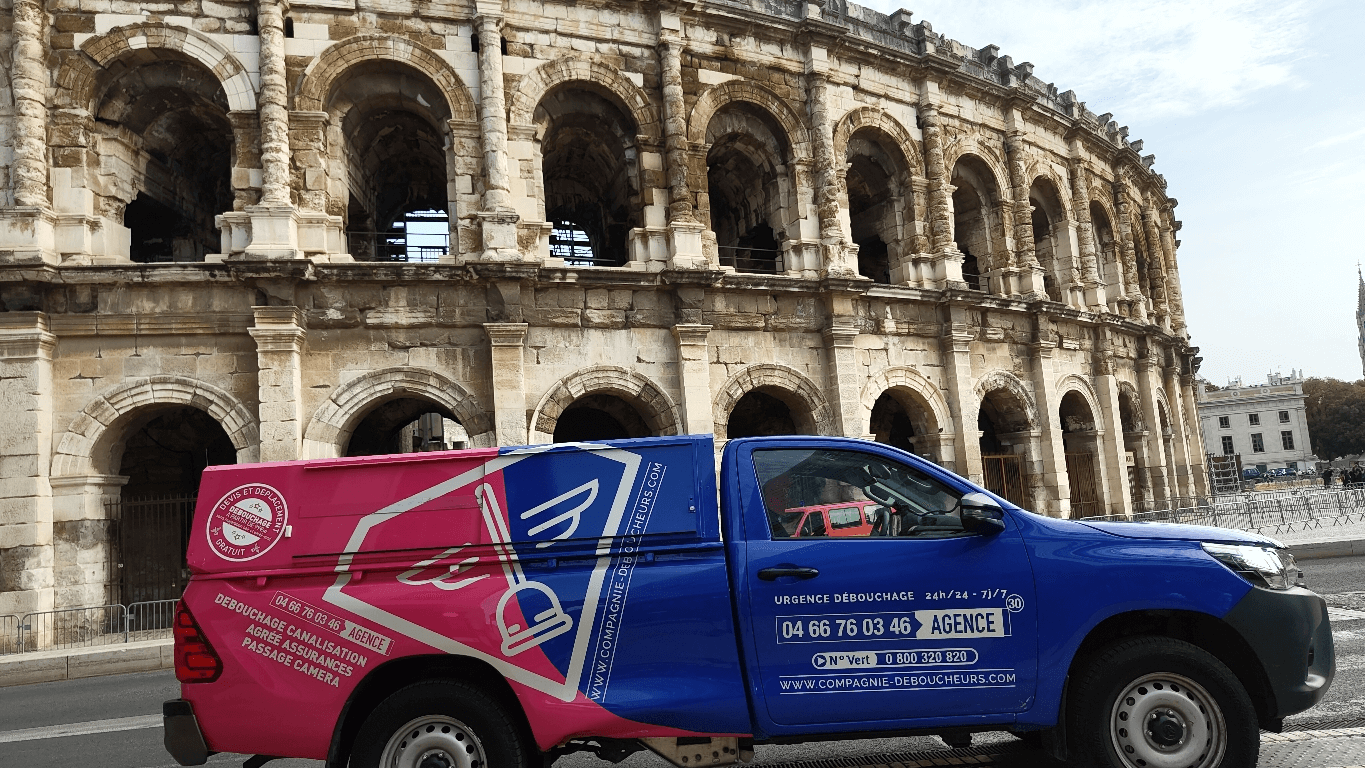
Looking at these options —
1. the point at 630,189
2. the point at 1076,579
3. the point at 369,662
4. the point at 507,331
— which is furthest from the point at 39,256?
the point at 1076,579

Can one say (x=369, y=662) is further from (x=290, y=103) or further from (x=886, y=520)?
(x=290, y=103)

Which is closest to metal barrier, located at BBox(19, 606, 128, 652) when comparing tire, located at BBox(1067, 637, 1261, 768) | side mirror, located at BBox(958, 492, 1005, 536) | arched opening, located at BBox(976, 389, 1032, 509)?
side mirror, located at BBox(958, 492, 1005, 536)

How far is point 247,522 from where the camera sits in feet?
12.4

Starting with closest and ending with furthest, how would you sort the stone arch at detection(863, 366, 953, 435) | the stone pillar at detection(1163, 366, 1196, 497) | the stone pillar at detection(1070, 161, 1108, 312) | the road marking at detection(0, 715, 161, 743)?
the road marking at detection(0, 715, 161, 743)
the stone arch at detection(863, 366, 953, 435)
the stone pillar at detection(1070, 161, 1108, 312)
the stone pillar at detection(1163, 366, 1196, 497)

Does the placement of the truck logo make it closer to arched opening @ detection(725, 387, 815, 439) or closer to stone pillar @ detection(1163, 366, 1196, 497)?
arched opening @ detection(725, 387, 815, 439)

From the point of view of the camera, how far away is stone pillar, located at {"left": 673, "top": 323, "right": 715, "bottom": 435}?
13.5 meters

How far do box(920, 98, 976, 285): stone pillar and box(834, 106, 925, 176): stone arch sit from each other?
282 millimetres

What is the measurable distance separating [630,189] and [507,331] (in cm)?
403

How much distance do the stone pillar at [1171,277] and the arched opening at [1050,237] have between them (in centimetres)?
849

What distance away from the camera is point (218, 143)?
14875 mm

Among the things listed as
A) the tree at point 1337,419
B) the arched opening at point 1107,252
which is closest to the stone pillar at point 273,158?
the arched opening at point 1107,252

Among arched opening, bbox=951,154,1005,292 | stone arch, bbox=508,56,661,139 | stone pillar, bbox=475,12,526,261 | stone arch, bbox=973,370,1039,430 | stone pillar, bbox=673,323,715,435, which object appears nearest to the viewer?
stone pillar, bbox=475,12,526,261

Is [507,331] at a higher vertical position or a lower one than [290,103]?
lower

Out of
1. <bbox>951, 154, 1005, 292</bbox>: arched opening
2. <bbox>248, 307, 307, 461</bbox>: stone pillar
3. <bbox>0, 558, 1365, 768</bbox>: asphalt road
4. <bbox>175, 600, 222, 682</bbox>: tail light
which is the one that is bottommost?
<bbox>0, 558, 1365, 768</bbox>: asphalt road
